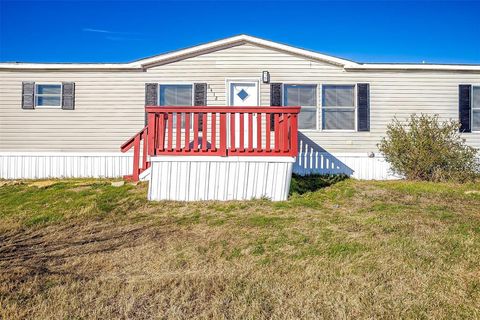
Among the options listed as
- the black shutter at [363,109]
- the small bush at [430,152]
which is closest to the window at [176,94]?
the black shutter at [363,109]

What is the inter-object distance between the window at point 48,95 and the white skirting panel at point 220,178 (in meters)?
4.95

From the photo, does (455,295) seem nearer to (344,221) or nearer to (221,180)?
(344,221)

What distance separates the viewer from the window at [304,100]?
8742 mm

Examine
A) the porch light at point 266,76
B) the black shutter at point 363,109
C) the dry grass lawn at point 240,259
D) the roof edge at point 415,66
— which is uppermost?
the roof edge at point 415,66

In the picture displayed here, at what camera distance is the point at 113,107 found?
877cm

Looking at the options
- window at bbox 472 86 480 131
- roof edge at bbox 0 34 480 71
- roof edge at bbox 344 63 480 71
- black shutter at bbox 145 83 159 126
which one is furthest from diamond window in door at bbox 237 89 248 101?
window at bbox 472 86 480 131

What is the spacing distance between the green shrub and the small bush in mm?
1378

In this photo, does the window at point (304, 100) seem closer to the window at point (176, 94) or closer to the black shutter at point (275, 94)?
the black shutter at point (275, 94)

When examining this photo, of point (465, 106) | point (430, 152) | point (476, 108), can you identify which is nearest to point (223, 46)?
point (430, 152)

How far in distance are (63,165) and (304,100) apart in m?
6.51

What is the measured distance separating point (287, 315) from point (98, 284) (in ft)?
5.02

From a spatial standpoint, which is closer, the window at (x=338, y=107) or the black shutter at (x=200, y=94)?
the black shutter at (x=200, y=94)

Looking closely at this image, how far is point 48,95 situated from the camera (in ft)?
28.9

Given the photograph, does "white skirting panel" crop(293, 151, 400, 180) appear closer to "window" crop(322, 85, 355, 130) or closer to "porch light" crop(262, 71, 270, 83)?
"window" crop(322, 85, 355, 130)
